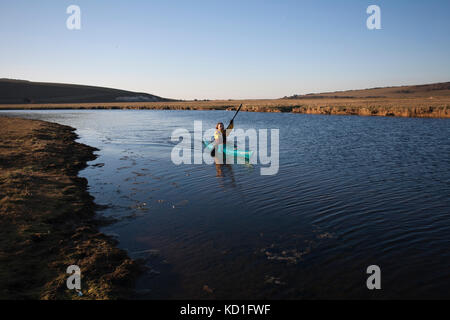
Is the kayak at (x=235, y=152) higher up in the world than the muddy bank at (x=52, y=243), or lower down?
higher up

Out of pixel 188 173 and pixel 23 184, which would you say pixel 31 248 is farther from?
pixel 188 173

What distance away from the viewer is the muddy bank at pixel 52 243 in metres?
6.05

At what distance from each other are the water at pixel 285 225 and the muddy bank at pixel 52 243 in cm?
62

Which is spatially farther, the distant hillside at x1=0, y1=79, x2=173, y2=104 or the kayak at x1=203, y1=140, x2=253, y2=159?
the distant hillside at x1=0, y1=79, x2=173, y2=104

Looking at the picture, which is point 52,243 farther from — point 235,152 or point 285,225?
point 235,152

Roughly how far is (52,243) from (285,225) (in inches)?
269

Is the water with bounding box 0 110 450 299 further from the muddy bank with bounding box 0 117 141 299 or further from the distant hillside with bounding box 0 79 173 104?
→ the distant hillside with bounding box 0 79 173 104

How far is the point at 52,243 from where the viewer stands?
7840 millimetres

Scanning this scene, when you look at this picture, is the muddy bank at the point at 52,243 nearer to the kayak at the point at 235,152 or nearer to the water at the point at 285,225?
the water at the point at 285,225

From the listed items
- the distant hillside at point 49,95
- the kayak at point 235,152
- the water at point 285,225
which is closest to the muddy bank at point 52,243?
the water at point 285,225

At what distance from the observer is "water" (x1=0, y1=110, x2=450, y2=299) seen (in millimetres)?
6574

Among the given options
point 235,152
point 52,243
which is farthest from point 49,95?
point 52,243

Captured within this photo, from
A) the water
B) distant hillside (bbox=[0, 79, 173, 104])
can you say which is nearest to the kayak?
the water

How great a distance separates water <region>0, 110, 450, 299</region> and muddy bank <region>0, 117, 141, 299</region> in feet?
2.05
